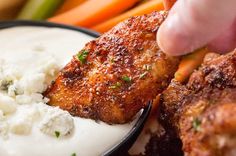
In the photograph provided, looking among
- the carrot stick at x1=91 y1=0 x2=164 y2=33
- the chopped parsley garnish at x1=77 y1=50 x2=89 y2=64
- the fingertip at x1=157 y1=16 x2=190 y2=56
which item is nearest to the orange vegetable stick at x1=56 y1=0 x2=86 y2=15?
the carrot stick at x1=91 y1=0 x2=164 y2=33

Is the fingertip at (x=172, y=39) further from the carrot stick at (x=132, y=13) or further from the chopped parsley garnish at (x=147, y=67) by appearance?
the carrot stick at (x=132, y=13)

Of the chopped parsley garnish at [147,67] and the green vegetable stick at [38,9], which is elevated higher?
the green vegetable stick at [38,9]

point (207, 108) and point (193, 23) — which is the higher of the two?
point (193, 23)

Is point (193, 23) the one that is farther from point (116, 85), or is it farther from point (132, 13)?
point (132, 13)

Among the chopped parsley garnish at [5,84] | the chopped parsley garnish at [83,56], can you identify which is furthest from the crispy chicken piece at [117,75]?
the chopped parsley garnish at [5,84]

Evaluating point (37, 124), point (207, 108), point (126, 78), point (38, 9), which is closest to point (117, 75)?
point (126, 78)

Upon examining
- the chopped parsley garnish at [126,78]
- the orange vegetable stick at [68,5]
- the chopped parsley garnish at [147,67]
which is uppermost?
the orange vegetable stick at [68,5]

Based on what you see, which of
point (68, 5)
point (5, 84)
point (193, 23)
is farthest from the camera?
point (68, 5)
